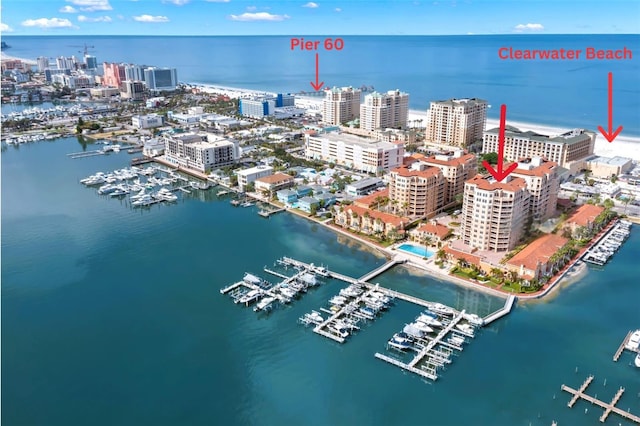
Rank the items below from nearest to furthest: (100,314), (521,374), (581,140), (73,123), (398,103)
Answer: (521,374) → (100,314) → (581,140) → (398,103) → (73,123)

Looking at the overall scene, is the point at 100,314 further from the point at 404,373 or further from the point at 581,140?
the point at 581,140

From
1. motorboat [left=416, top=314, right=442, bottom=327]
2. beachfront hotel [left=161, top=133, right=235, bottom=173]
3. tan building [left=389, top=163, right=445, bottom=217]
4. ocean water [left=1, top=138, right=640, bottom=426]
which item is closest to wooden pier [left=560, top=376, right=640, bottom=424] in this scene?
ocean water [left=1, top=138, right=640, bottom=426]

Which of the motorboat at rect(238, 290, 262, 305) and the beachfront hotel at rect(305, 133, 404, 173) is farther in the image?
the beachfront hotel at rect(305, 133, 404, 173)

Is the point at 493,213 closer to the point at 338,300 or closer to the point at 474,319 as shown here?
the point at 474,319

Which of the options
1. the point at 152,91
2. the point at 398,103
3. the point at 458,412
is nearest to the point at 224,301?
the point at 458,412

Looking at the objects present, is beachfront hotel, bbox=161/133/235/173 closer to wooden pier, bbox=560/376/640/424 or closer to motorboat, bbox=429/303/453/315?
motorboat, bbox=429/303/453/315

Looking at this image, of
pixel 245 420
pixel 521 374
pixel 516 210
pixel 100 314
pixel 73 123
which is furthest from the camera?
pixel 73 123

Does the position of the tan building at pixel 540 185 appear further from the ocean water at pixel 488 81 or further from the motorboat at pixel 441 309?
the ocean water at pixel 488 81
